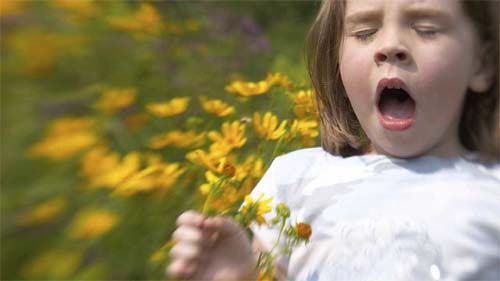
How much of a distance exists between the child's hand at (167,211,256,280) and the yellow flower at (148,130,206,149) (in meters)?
0.23

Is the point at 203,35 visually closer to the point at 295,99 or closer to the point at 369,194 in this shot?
the point at 295,99

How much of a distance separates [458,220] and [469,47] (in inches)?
10.2

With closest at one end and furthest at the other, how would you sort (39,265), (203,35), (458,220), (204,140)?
(39,265) < (458,220) < (204,140) < (203,35)

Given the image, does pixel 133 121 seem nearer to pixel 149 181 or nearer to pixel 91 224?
pixel 149 181

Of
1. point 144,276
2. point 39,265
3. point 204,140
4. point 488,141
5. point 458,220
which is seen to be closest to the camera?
point 39,265

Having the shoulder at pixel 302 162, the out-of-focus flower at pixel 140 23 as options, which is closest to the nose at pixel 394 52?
the shoulder at pixel 302 162

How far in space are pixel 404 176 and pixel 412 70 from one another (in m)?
0.16

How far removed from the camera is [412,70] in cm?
86

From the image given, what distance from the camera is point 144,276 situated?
72cm

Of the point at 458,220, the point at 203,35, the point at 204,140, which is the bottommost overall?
the point at 458,220

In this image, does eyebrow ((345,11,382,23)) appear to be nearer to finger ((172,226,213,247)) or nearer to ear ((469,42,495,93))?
ear ((469,42,495,93))

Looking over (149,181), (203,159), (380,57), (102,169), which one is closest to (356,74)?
(380,57)

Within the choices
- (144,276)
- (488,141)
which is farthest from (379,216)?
(144,276)

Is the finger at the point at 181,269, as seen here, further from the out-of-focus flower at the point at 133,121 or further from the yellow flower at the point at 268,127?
the yellow flower at the point at 268,127
